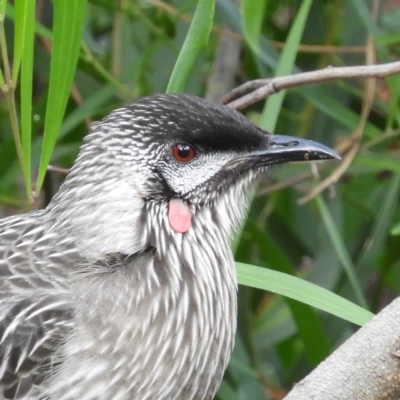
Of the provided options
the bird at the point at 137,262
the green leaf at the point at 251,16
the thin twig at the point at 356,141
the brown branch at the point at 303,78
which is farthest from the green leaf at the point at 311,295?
the thin twig at the point at 356,141

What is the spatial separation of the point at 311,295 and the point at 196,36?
487 millimetres

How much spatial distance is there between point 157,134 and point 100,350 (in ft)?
1.25

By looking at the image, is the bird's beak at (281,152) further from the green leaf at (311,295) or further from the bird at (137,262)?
the green leaf at (311,295)

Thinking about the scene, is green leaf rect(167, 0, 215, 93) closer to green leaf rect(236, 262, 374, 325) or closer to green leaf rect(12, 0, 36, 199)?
green leaf rect(12, 0, 36, 199)

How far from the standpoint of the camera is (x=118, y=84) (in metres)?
2.52

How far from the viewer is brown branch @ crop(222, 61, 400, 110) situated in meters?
1.78

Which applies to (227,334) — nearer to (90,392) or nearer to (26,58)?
(90,392)

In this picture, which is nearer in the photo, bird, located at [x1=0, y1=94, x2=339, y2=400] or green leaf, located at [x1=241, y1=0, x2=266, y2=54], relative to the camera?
bird, located at [x1=0, y1=94, x2=339, y2=400]

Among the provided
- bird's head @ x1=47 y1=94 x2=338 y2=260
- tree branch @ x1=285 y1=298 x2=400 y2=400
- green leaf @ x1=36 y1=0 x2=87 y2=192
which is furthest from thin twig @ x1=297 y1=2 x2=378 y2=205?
tree branch @ x1=285 y1=298 x2=400 y2=400

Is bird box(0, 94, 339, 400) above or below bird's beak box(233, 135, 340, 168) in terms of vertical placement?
below

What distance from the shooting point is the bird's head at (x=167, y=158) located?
5.92 ft

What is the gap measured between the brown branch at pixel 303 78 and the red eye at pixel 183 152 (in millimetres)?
191

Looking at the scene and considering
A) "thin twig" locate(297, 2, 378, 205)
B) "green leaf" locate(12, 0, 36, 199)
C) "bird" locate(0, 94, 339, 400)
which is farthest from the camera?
"thin twig" locate(297, 2, 378, 205)

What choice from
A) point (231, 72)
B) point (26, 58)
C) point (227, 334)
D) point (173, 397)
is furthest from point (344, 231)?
point (26, 58)
